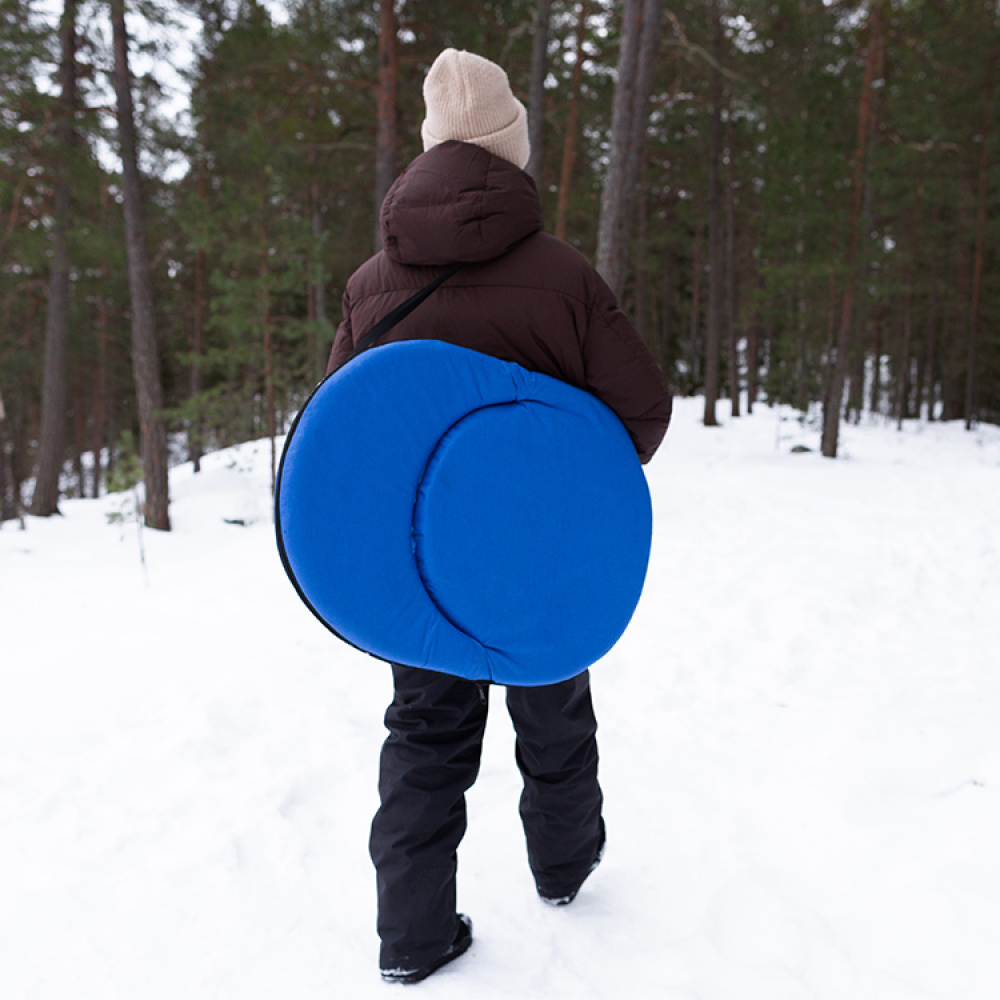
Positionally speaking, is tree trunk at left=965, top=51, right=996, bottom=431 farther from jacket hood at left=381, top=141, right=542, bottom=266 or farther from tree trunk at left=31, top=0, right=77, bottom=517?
jacket hood at left=381, top=141, right=542, bottom=266

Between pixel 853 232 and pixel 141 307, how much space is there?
1073 centimetres

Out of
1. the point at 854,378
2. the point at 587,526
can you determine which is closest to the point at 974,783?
the point at 587,526

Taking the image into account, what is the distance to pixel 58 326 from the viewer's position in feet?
36.6

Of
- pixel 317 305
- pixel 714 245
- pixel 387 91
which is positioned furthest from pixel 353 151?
pixel 714 245

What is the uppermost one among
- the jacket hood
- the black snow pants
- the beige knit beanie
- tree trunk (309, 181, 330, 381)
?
tree trunk (309, 181, 330, 381)

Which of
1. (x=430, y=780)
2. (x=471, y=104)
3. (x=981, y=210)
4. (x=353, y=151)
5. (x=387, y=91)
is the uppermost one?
(x=981, y=210)

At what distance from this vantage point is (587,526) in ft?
5.11

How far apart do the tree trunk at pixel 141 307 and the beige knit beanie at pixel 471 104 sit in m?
8.19

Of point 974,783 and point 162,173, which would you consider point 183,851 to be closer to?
point 974,783

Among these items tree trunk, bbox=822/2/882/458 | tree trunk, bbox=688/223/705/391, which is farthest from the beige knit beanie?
tree trunk, bbox=688/223/705/391

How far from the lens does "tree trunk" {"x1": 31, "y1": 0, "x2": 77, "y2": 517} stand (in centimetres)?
988

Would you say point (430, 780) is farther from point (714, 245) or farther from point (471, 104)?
point (714, 245)

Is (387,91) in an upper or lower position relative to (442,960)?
upper

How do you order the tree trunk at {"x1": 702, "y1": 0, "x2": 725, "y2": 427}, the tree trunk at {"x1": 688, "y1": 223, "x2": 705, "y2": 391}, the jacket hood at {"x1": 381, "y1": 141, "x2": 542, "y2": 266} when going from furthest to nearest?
the tree trunk at {"x1": 688, "y1": 223, "x2": 705, "y2": 391} < the tree trunk at {"x1": 702, "y1": 0, "x2": 725, "y2": 427} < the jacket hood at {"x1": 381, "y1": 141, "x2": 542, "y2": 266}
